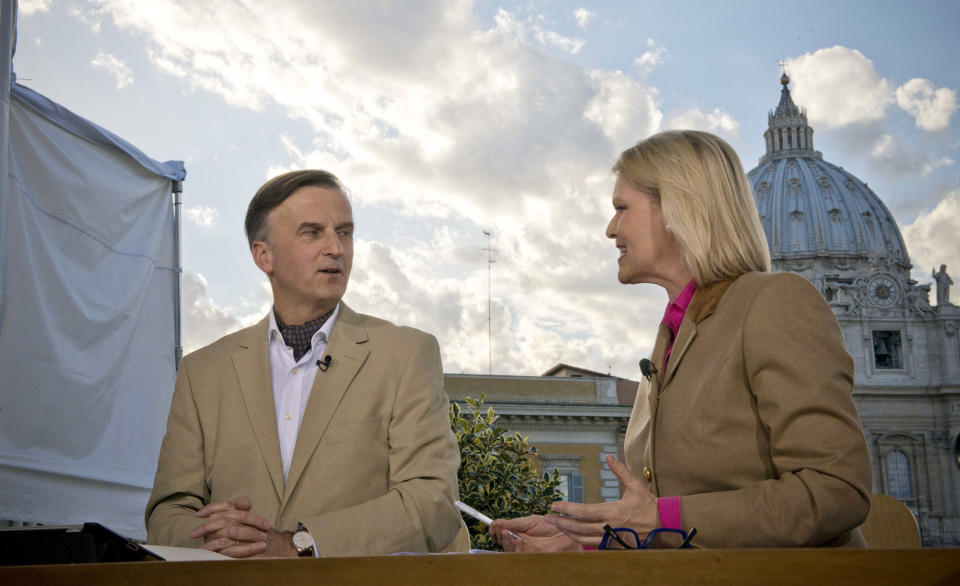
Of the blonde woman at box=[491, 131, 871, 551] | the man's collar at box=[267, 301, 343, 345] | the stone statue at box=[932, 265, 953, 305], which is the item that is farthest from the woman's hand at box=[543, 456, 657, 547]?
the stone statue at box=[932, 265, 953, 305]

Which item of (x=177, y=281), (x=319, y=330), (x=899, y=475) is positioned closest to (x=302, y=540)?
(x=319, y=330)

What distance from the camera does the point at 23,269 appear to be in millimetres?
5121

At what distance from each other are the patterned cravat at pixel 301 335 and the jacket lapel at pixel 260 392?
7 cm

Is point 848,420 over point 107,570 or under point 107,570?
over

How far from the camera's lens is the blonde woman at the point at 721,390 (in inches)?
79.0

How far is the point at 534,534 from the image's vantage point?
2.48 meters

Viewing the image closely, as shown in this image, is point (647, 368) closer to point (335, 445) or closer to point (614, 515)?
point (614, 515)

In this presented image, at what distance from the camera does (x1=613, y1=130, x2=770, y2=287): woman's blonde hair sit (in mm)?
2408

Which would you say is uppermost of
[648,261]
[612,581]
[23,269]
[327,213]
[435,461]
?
[23,269]

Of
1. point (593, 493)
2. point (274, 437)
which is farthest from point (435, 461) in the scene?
point (593, 493)

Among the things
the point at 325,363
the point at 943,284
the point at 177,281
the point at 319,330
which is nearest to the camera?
the point at 325,363

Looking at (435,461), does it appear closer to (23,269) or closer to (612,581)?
(612,581)

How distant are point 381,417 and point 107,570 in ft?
5.18

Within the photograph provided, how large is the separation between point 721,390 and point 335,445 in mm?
1105
